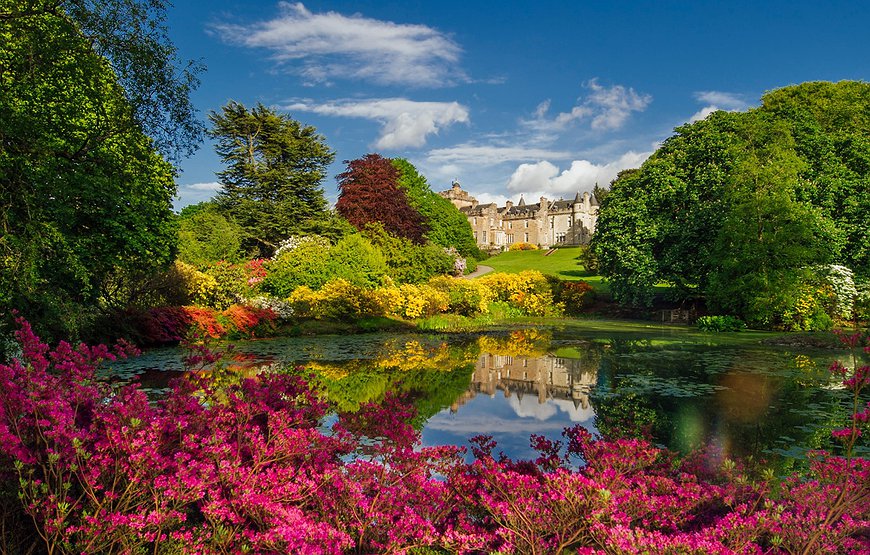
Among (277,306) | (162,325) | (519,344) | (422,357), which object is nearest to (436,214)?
(277,306)

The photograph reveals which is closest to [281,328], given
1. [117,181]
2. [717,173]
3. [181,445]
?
[117,181]

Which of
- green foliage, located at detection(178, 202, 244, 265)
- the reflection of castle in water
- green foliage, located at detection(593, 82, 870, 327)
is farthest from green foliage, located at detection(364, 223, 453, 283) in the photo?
the reflection of castle in water

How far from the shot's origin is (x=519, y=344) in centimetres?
2002

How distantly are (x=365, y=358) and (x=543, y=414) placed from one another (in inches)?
306

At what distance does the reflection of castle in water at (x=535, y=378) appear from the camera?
35.9ft

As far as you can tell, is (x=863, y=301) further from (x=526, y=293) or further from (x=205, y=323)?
(x=205, y=323)

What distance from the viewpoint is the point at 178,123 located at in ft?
35.0

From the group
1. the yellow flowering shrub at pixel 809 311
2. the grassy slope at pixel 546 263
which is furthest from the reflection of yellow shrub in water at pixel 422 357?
the grassy slope at pixel 546 263

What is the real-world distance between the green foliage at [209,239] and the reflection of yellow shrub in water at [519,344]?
19.9 m

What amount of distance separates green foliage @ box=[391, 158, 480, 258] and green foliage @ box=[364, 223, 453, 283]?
20.6 m

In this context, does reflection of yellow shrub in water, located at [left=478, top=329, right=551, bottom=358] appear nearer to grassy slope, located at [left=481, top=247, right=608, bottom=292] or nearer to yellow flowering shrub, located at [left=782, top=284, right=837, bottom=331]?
yellow flowering shrub, located at [left=782, top=284, right=837, bottom=331]

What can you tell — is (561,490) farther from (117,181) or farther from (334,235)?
(334,235)

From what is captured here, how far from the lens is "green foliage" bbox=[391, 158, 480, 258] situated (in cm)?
6025

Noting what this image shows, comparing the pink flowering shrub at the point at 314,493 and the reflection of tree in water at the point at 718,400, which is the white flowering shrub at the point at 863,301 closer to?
the reflection of tree in water at the point at 718,400
